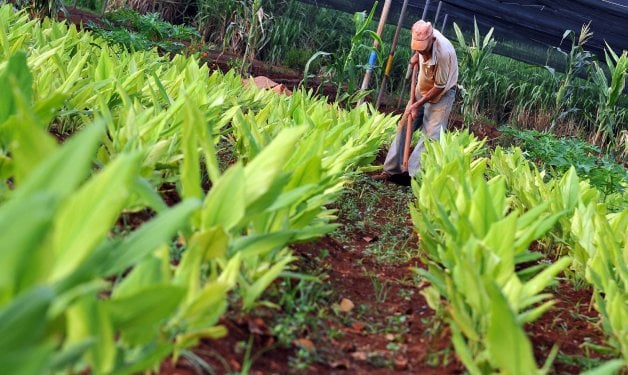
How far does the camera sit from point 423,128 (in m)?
6.59

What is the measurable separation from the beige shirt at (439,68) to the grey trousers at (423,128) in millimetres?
117

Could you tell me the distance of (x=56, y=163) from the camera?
3.53 ft

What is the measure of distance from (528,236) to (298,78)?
33.0 ft

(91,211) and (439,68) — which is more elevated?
(91,211)

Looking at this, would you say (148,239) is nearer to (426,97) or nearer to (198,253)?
(198,253)

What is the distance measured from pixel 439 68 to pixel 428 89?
295 mm

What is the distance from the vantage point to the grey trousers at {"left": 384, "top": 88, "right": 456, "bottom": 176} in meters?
6.02

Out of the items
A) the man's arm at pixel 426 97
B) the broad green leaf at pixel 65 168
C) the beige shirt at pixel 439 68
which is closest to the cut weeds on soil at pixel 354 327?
the broad green leaf at pixel 65 168

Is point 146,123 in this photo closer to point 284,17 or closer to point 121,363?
point 121,363

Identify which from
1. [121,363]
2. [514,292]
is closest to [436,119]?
[514,292]

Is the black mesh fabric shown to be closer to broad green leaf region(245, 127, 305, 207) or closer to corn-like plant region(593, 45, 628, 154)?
corn-like plant region(593, 45, 628, 154)

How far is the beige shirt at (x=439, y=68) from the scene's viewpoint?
604cm

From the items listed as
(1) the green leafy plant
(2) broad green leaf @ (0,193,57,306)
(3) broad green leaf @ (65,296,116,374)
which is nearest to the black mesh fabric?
(1) the green leafy plant

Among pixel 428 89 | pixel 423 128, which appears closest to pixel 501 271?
pixel 428 89
